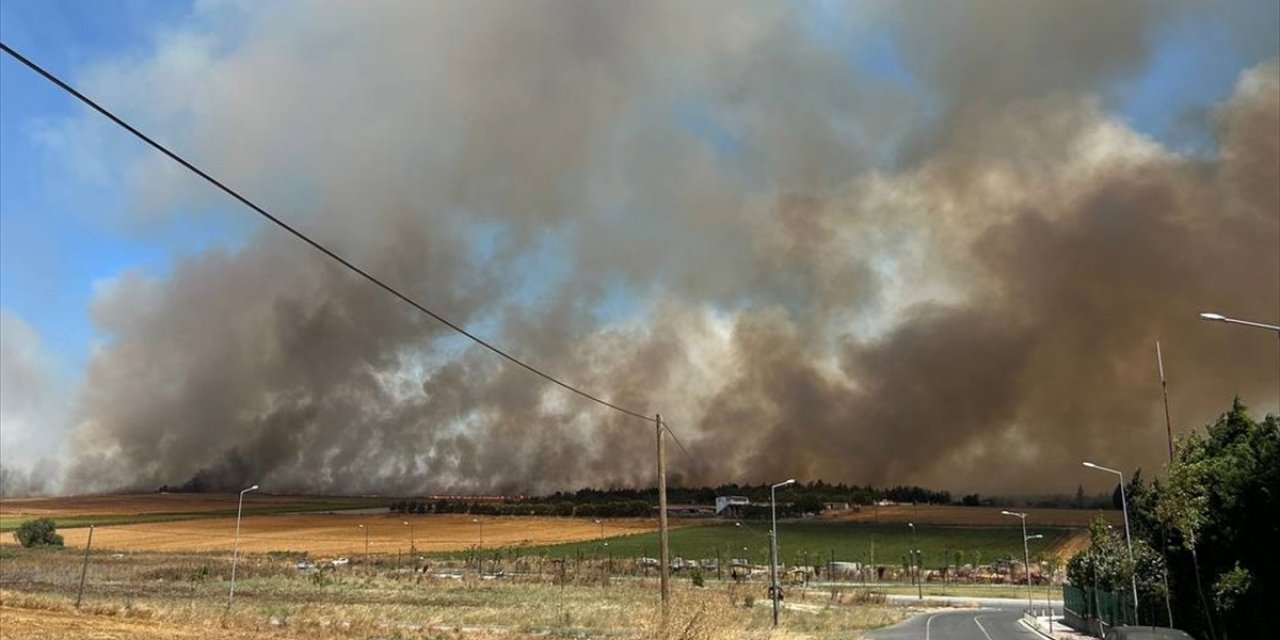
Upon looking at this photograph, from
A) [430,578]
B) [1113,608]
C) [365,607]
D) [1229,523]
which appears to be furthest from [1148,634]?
[430,578]

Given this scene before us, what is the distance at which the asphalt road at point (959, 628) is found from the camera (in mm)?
51188

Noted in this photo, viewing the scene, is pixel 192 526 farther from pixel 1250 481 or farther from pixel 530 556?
pixel 1250 481

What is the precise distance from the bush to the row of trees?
160 meters

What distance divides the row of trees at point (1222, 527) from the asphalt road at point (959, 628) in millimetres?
10201

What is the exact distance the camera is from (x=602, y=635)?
41844 mm

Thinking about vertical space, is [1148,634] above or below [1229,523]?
below

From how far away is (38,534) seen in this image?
14375 cm

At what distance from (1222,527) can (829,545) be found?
145170mm

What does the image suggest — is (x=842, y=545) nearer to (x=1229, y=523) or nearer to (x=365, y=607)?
(x=365, y=607)

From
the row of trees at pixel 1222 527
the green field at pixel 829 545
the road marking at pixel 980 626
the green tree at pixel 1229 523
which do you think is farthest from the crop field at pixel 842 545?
the green tree at pixel 1229 523

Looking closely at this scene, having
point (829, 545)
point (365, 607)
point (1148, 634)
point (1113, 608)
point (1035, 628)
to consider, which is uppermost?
point (1148, 634)

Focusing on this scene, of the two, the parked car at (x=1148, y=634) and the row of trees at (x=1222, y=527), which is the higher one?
the row of trees at (x=1222, y=527)

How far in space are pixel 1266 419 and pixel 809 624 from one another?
3061 centimetres

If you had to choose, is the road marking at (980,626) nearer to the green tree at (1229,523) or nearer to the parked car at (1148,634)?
the green tree at (1229,523)
